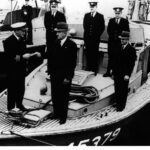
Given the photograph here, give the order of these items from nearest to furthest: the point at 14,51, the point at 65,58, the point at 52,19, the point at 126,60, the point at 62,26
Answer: the point at 62,26, the point at 65,58, the point at 14,51, the point at 126,60, the point at 52,19

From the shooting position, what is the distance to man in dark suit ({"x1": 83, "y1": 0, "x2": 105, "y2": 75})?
24.0ft

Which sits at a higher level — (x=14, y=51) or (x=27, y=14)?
(x=14, y=51)

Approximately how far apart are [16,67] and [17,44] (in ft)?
1.26

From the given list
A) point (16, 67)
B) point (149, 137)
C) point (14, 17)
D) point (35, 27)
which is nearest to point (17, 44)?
point (16, 67)

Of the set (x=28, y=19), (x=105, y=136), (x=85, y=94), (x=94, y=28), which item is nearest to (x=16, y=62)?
(x=85, y=94)

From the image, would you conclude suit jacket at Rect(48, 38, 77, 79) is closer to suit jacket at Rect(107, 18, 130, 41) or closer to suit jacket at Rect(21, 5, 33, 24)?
suit jacket at Rect(107, 18, 130, 41)

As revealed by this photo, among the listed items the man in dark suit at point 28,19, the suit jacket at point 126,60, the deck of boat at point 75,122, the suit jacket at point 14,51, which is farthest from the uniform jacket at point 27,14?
the suit jacket at point 126,60

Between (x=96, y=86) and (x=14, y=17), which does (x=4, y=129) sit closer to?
(x=96, y=86)

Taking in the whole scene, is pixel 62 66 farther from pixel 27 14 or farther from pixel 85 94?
pixel 27 14

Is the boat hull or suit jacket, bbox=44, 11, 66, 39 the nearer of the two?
the boat hull

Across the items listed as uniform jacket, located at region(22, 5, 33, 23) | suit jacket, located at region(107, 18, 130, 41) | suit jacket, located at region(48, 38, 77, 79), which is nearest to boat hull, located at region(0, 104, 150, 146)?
suit jacket, located at region(48, 38, 77, 79)

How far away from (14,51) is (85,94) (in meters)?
1.47

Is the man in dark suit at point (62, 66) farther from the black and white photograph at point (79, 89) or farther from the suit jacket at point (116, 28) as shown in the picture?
the suit jacket at point (116, 28)

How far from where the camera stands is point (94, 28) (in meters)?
7.37
